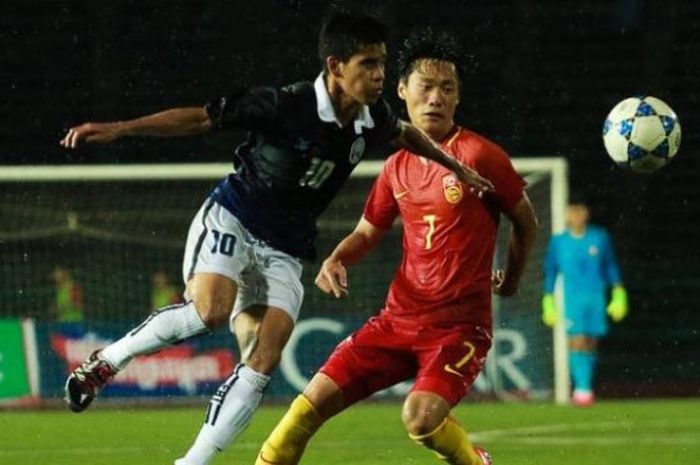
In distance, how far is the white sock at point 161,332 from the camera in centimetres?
642

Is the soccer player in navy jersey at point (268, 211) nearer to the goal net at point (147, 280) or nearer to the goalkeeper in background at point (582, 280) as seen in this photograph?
the goalkeeper in background at point (582, 280)

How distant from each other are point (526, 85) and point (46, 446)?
1521 centimetres

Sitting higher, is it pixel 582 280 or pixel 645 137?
pixel 645 137

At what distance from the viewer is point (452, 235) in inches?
255

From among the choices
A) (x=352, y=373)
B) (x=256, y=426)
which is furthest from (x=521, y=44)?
(x=352, y=373)

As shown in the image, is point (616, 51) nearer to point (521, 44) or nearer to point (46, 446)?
point (521, 44)

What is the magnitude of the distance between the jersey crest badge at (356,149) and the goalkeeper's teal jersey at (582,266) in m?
7.53

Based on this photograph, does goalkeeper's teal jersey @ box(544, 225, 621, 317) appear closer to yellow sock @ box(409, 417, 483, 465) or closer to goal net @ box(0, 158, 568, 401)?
goal net @ box(0, 158, 568, 401)

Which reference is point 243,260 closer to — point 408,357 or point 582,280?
point 408,357

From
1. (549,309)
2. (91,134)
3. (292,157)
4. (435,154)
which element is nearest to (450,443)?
(435,154)

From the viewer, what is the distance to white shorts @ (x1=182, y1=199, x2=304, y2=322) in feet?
21.3

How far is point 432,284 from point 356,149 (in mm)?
612

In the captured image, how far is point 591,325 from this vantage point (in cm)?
1411

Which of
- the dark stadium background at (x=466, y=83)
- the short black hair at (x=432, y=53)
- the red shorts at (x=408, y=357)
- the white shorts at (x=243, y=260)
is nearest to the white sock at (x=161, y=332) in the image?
the white shorts at (x=243, y=260)
